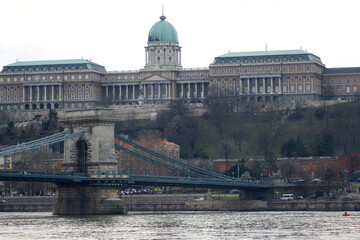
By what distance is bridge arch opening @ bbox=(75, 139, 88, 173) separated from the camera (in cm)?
9056

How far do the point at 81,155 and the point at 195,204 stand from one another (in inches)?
679

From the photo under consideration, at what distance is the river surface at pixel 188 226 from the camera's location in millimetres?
68188

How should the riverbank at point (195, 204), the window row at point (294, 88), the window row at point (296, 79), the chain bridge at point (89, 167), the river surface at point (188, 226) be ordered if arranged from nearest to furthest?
the river surface at point (188, 226) < the chain bridge at point (89, 167) < the riverbank at point (195, 204) < the window row at point (294, 88) < the window row at point (296, 79)

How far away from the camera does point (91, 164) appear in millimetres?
89938

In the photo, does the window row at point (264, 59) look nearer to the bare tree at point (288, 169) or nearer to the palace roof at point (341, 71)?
the palace roof at point (341, 71)

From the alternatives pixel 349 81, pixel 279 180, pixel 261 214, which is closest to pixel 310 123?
pixel 349 81

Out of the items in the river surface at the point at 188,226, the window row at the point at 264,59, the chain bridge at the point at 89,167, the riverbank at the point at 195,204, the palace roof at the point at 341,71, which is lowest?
the river surface at the point at 188,226

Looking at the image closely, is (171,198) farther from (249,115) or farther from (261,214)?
(249,115)

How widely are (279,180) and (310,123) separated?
2039 inches

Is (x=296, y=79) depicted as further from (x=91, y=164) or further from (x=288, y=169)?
(x=91, y=164)

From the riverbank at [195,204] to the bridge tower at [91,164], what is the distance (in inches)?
552

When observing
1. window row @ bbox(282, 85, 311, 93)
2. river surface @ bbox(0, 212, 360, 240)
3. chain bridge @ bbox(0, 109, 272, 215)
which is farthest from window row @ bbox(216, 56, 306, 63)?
chain bridge @ bbox(0, 109, 272, 215)

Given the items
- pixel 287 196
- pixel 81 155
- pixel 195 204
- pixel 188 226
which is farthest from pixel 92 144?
pixel 287 196

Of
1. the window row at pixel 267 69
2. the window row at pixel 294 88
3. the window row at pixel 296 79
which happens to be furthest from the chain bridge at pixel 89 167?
the window row at pixel 267 69
